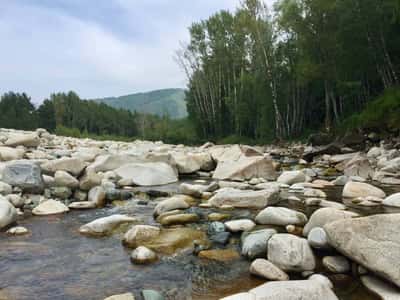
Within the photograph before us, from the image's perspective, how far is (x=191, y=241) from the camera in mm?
3779

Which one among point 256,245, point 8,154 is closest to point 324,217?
point 256,245

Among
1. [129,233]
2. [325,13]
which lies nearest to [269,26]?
[325,13]

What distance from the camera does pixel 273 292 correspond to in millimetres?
2264

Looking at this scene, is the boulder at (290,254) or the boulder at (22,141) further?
the boulder at (22,141)

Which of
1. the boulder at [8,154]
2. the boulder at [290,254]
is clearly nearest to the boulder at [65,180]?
the boulder at [8,154]

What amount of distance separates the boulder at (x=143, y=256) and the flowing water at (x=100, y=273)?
68mm

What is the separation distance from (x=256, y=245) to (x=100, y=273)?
1.53 metres

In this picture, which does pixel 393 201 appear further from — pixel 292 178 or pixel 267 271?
pixel 267 271

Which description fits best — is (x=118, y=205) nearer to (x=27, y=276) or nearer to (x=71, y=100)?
(x=27, y=276)

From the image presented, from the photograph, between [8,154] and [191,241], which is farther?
[8,154]

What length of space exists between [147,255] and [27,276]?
108 cm

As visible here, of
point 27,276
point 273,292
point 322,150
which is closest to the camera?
point 273,292

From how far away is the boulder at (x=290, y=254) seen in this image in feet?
9.54

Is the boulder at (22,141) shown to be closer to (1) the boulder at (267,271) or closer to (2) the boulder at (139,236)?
(2) the boulder at (139,236)
